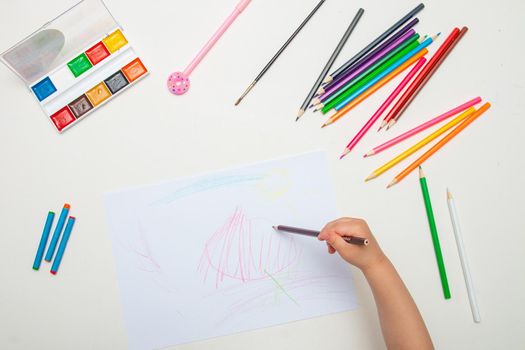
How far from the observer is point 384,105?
690mm

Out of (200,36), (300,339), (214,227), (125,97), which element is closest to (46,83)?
(125,97)

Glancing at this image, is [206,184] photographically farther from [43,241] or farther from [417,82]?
[417,82]

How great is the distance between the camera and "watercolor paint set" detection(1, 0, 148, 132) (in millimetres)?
679

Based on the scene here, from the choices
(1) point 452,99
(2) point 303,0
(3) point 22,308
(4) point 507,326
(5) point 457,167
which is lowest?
(4) point 507,326

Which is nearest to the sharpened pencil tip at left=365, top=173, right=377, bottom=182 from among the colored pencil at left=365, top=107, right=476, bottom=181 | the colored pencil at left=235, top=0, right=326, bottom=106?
the colored pencil at left=365, top=107, right=476, bottom=181

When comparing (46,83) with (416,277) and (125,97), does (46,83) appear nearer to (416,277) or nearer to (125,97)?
(125,97)

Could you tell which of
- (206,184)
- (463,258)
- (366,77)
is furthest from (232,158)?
(463,258)

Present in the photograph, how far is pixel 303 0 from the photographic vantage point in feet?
2.29

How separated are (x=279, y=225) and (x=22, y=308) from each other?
0.47 meters

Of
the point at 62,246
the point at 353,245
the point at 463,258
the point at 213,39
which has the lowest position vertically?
the point at 463,258

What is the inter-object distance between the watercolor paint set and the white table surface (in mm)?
21

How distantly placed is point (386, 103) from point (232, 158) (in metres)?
0.28

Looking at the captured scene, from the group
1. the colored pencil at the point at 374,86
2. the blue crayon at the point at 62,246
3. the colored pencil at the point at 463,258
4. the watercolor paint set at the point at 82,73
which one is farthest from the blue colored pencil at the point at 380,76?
the blue crayon at the point at 62,246

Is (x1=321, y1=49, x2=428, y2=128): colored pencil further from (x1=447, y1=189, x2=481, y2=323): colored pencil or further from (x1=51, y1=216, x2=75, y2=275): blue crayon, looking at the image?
(x1=51, y1=216, x2=75, y2=275): blue crayon
